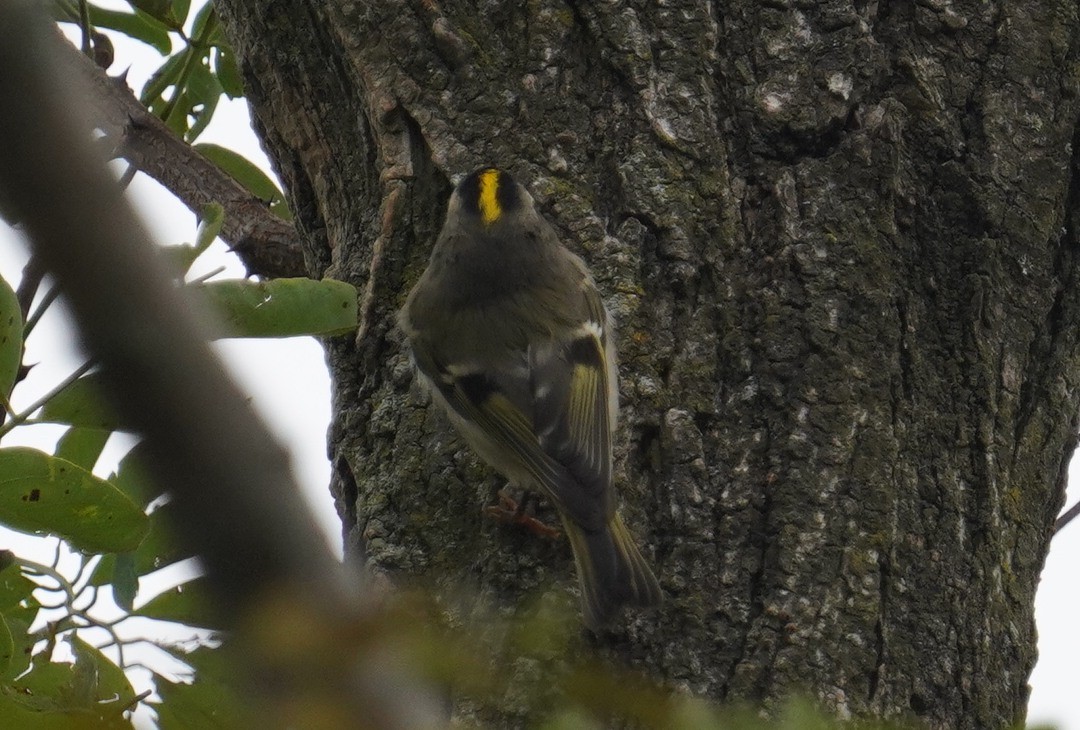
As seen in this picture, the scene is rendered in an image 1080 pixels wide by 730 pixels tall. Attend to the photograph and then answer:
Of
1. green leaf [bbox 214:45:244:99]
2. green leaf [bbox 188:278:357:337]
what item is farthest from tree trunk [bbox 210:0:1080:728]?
green leaf [bbox 214:45:244:99]

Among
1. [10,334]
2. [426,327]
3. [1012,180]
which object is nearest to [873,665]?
[1012,180]

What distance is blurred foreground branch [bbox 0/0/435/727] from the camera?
65 centimetres

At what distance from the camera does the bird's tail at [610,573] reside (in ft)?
8.15

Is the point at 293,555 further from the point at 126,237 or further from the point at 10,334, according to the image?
the point at 10,334

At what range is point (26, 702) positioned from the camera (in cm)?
163

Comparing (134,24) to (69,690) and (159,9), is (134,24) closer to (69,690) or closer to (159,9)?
(159,9)

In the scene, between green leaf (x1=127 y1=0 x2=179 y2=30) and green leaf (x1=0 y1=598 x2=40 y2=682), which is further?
green leaf (x1=127 y1=0 x2=179 y2=30)

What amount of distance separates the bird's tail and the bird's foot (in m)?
0.14

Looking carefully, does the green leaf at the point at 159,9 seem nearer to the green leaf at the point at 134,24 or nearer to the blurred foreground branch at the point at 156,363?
the green leaf at the point at 134,24

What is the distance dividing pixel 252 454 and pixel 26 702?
1110 millimetres

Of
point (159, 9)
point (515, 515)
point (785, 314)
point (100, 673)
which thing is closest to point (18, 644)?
point (100, 673)

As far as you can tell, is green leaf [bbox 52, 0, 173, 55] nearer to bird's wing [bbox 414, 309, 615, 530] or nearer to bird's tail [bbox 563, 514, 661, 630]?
bird's wing [bbox 414, 309, 615, 530]

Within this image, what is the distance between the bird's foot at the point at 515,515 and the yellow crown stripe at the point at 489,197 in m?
0.79

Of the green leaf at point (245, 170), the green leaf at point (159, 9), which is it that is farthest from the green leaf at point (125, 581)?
the green leaf at point (245, 170)
